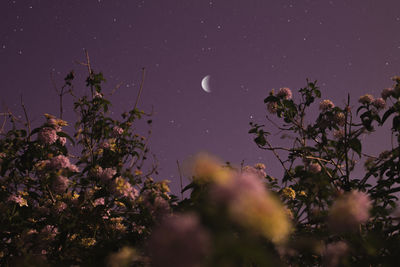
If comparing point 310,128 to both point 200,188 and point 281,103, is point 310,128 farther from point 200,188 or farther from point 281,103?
point 200,188

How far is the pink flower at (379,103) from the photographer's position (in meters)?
3.65

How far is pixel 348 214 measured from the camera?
1.17 metres

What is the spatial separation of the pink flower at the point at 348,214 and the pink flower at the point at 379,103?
9.70ft

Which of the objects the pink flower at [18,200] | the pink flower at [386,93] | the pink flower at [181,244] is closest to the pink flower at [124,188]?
the pink flower at [18,200]

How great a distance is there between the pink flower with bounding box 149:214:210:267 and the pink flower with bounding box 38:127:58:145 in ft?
8.19

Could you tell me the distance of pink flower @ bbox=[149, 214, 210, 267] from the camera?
0.77 m

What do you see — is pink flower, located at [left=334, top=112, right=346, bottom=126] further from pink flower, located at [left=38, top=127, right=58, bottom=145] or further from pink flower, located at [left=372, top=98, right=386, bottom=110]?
pink flower, located at [left=38, top=127, right=58, bottom=145]

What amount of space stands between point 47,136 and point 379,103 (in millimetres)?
3925

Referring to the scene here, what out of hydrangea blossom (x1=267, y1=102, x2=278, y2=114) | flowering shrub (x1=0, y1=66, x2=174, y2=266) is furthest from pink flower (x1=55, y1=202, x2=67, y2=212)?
hydrangea blossom (x1=267, y1=102, x2=278, y2=114)

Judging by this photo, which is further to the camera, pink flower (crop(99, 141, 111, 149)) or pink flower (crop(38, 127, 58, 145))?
pink flower (crop(99, 141, 111, 149))

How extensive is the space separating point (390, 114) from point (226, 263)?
118 inches

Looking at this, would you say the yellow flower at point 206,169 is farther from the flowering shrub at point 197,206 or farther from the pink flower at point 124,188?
the pink flower at point 124,188

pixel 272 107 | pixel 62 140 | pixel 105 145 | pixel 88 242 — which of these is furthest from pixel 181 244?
pixel 272 107

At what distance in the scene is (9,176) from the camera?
287cm
